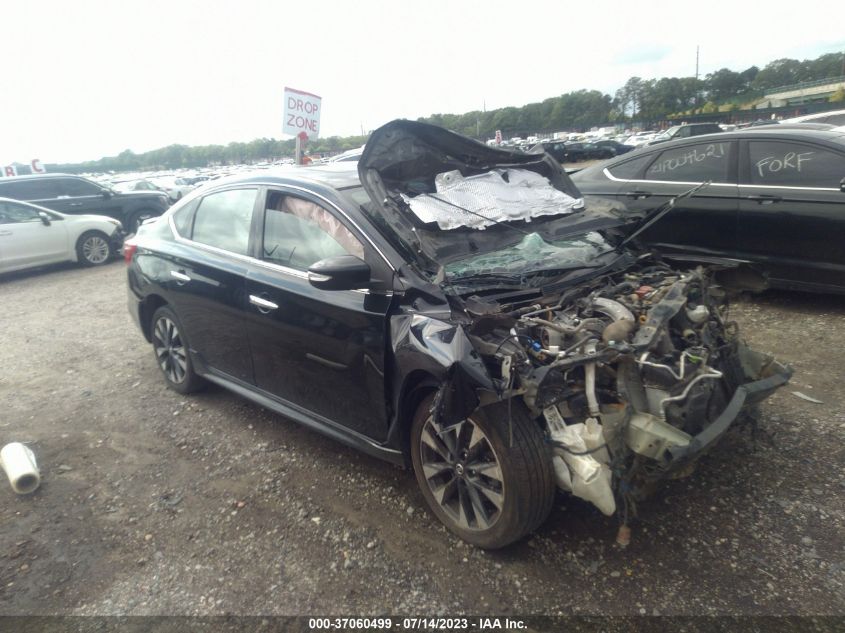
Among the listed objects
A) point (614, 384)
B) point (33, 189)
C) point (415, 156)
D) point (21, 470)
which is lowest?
point (21, 470)

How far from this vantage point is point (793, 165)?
16.6 ft

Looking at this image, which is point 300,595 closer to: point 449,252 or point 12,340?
point 449,252

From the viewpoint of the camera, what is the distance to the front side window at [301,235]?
3234 millimetres

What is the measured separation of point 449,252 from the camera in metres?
3.18

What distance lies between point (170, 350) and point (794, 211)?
17.1ft

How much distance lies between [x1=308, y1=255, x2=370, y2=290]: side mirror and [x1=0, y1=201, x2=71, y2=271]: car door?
9656 mm

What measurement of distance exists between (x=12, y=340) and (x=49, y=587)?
4.77 meters

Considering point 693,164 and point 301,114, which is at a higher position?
point 301,114

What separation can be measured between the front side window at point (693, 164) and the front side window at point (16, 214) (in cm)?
1010

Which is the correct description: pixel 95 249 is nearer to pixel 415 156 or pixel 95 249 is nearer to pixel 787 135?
pixel 415 156

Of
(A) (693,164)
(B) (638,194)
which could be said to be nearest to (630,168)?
(B) (638,194)

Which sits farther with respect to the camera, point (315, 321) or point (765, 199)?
point (765, 199)

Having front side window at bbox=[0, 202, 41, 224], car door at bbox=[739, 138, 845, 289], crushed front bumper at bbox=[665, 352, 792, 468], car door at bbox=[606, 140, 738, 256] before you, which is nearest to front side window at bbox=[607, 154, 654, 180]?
car door at bbox=[606, 140, 738, 256]

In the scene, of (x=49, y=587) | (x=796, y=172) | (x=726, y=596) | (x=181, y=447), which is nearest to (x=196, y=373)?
(x=181, y=447)
